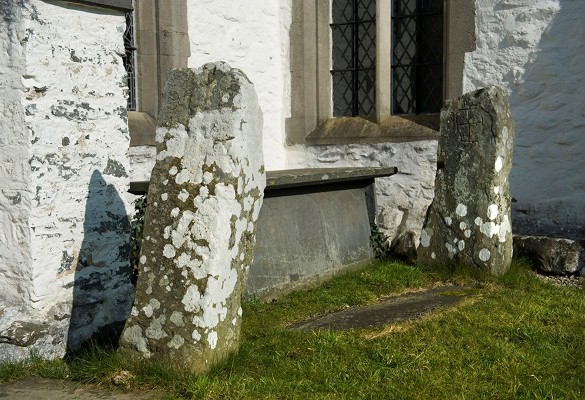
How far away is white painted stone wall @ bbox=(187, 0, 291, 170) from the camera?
884 centimetres

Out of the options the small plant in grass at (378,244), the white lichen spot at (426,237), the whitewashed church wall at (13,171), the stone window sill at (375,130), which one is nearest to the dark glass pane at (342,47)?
the stone window sill at (375,130)

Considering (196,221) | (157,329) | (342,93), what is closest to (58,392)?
(157,329)

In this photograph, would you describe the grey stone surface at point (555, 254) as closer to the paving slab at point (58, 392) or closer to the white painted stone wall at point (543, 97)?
the white painted stone wall at point (543, 97)

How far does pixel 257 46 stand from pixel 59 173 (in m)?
5.67

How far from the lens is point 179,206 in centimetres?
401

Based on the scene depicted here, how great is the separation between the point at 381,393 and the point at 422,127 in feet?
19.5

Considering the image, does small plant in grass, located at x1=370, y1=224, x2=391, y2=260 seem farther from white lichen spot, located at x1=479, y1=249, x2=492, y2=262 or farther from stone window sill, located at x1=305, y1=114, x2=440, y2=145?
stone window sill, located at x1=305, y1=114, x2=440, y2=145

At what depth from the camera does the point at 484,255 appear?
6.93 m

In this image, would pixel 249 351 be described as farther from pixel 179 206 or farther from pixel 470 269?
pixel 470 269

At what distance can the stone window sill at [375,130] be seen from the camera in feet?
30.7

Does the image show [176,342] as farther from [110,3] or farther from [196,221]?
[110,3]

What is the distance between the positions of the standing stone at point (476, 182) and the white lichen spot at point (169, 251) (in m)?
3.72

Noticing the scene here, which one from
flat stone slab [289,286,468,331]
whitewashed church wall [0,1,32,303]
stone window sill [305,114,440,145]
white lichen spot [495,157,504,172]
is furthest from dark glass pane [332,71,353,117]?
whitewashed church wall [0,1,32,303]

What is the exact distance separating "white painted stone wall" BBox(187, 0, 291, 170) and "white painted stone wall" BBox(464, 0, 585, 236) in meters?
2.58
